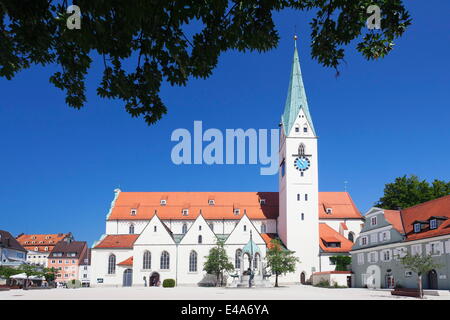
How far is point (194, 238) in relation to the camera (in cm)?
6303

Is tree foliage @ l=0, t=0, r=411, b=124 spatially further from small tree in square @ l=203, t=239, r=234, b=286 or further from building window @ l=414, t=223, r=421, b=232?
small tree in square @ l=203, t=239, r=234, b=286

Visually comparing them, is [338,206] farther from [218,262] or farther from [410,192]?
[218,262]

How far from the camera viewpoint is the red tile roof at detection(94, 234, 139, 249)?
6444 cm

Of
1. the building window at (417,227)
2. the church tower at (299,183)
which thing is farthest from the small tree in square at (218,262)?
the building window at (417,227)

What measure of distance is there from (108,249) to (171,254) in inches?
386

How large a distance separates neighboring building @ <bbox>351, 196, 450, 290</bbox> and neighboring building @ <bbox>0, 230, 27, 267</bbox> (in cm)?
6167

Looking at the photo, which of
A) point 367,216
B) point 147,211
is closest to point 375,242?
point 367,216

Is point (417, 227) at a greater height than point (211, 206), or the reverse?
point (211, 206)

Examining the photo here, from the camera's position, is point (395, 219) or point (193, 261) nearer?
point (395, 219)

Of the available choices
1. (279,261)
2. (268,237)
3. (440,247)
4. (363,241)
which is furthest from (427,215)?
(268,237)

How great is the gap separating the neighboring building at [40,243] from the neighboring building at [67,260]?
9488mm

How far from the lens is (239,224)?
63.2 m

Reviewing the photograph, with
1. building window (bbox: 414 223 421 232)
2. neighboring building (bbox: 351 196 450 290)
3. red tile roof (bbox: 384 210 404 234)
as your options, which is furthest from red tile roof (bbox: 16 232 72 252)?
building window (bbox: 414 223 421 232)

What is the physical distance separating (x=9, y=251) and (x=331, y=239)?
59.7 metres
